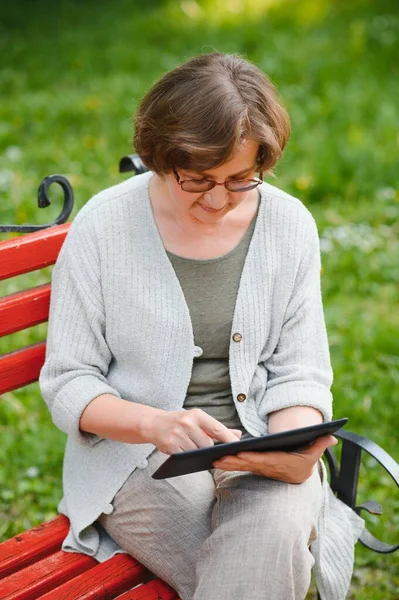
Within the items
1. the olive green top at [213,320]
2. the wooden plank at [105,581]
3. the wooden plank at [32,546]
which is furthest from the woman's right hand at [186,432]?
the wooden plank at [32,546]

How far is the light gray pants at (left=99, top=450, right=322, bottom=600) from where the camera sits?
2021mm

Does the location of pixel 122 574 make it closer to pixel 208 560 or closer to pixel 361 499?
pixel 208 560

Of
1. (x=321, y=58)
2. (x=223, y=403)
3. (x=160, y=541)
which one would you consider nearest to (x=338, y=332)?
(x=223, y=403)

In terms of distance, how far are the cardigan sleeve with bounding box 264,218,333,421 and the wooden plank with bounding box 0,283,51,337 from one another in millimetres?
621

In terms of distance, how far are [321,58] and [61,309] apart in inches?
192

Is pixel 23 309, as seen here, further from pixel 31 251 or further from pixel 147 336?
pixel 147 336

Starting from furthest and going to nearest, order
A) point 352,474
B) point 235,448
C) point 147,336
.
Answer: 1. point 352,474
2. point 147,336
3. point 235,448

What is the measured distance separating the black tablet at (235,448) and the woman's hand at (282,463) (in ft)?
0.09

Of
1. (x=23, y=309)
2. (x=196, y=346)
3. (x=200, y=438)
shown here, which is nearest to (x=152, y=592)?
(x=200, y=438)

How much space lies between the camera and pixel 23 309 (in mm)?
2398

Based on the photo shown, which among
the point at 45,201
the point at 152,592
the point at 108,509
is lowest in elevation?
the point at 152,592

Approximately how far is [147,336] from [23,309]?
34cm

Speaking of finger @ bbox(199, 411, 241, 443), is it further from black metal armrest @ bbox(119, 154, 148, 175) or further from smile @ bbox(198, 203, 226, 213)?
black metal armrest @ bbox(119, 154, 148, 175)

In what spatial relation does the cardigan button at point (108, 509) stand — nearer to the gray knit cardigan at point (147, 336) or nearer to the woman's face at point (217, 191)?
the gray knit cardigan at point (147, 336)
